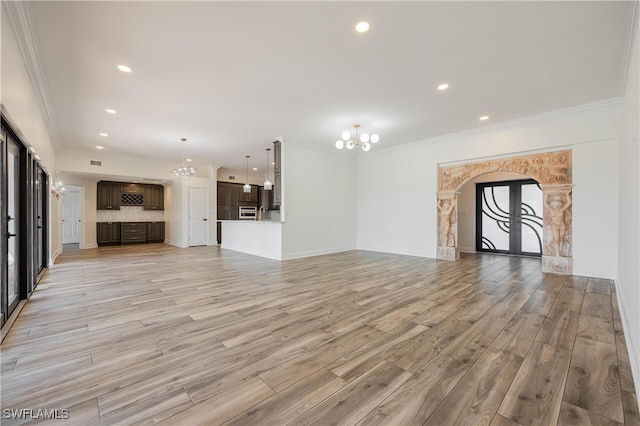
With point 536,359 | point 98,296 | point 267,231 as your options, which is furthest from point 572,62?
point 98,296

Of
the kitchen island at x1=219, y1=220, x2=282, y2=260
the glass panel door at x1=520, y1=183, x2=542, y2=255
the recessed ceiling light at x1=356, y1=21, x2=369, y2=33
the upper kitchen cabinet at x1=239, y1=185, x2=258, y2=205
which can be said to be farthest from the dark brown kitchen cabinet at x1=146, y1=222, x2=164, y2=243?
the glass panel door at x1=520, y1=183, x2=542, y2=255

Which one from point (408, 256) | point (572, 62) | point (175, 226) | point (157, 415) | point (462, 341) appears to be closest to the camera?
point (157, 415)

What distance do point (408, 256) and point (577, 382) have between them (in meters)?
5.23

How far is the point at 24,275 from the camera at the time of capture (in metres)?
3.58

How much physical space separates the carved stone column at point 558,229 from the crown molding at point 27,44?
7.62 m

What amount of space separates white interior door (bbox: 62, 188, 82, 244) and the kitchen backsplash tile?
1.19 m

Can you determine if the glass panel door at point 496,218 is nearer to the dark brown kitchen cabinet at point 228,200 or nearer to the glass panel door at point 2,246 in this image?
the dark brown kitchen cabinet at point 228,200

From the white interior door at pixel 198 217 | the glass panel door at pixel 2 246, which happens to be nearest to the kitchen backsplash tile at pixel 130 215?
the white interior door at pixel 198 217

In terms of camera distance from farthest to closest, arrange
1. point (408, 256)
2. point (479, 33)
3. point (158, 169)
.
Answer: point (158, 169) → point (408, 256) → point (479, 33)

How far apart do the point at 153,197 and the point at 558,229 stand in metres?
12.5

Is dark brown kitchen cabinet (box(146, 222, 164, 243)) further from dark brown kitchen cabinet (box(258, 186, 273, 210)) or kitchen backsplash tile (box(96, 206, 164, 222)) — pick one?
dark brown kitchen cabinet (box(258, 186, 273, 210))

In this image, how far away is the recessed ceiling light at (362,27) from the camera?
264cm

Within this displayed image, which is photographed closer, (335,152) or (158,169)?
(335,152)

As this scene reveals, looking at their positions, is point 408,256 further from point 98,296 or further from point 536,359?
point 98,296
